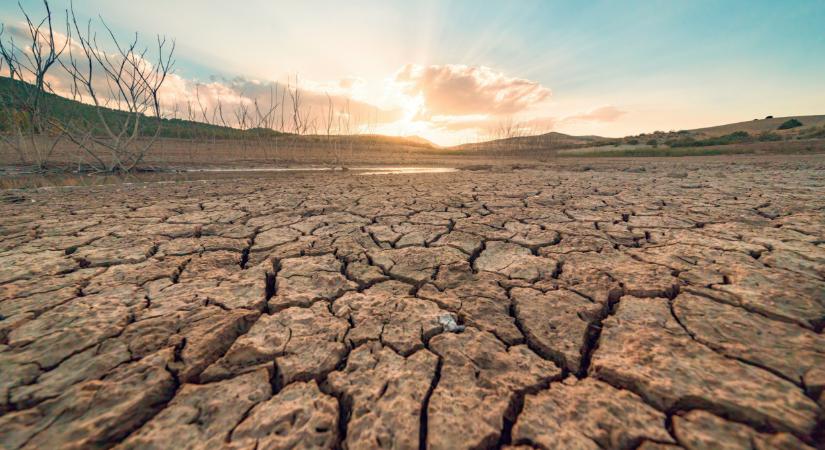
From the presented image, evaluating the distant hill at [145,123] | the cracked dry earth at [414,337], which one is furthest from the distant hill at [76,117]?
the cracked dry earth at [414,337]

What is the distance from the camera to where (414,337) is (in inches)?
49.3

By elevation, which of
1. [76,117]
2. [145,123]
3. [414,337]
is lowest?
[414,337]

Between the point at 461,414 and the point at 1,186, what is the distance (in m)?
8.06

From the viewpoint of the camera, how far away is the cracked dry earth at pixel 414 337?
2.76 feet

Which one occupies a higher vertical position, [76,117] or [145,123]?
[76,117]

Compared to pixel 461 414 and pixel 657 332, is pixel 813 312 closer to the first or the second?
pixel 657 332

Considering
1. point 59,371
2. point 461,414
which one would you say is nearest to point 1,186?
point 59,371

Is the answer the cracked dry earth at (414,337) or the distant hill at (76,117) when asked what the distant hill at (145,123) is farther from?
the cracked dry earth at (414,337)

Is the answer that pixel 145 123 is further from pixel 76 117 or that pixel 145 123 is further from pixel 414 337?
pixel 414 337

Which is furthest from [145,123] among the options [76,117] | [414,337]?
[414,337]

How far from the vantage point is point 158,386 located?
38.6 inches

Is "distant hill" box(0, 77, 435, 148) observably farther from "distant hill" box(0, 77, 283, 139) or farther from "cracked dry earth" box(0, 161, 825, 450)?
"cracked dry earth" box(0, 161, 825, 450)

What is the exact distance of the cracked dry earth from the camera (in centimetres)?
84

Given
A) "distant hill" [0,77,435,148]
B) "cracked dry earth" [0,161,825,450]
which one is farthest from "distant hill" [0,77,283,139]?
"cracked dry earth" [0,161,825,450]
